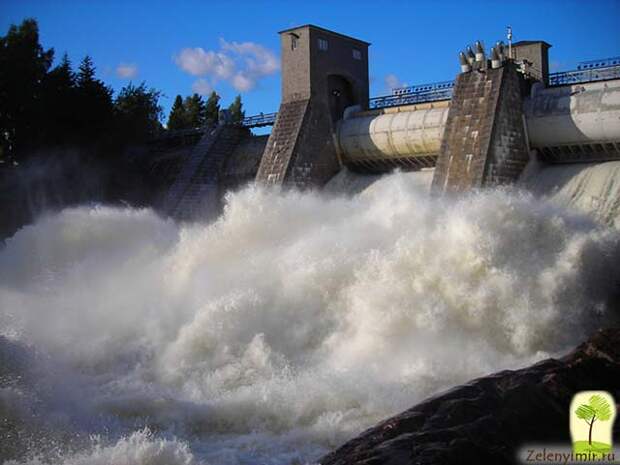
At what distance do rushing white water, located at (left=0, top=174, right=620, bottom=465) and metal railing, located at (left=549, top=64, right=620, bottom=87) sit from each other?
5122 millimetres

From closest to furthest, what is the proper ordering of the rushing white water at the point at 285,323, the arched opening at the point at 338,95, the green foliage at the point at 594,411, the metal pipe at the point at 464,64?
the green foliage at the point at 594,411 < the rushing white water at the point at 285,323 < the metal pipe at the point at 464,64 < the arched opening at the point at 338,95

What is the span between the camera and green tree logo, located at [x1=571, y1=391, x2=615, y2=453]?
6.29m

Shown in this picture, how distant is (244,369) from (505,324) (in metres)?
4.76

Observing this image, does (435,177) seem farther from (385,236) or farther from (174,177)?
(174,177)

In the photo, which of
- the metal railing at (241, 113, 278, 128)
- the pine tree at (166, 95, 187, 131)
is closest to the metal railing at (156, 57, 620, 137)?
the metal railing at (241, 113, 278, 128)

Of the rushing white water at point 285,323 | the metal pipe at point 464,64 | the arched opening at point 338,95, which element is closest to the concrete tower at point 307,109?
the arched opening at point 338,95

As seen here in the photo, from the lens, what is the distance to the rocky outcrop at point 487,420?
6.44m

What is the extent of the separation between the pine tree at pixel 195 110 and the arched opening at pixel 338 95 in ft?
68.7

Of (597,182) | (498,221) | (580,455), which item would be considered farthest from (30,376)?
(597,182)

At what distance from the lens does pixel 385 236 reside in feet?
46.1

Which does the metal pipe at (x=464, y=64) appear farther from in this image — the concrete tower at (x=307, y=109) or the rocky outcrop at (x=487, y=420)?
the rocky outcrop at (x=487, y=420)


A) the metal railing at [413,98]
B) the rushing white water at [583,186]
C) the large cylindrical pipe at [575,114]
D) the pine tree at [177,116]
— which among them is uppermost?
the pine tree at [177,116]

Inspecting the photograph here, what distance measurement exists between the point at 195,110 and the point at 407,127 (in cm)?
2708

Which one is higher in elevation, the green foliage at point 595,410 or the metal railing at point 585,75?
the metal railing at point 585,75
